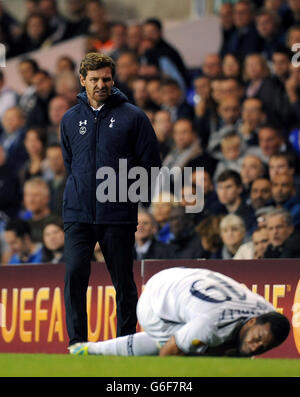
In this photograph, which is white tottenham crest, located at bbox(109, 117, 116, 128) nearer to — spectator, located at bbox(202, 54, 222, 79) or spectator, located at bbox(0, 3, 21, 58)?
spectator, located at bbox(202, 54, 222, 79)

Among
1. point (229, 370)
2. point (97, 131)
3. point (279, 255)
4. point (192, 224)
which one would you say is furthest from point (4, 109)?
point (229, 370)

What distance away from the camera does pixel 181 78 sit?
1281 cm

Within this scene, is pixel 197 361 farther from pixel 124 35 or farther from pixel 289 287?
pixel 124 35

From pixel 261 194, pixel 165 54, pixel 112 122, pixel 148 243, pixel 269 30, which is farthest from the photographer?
pixel 165 54

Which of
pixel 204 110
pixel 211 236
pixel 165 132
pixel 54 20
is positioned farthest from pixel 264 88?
pixel 54 20

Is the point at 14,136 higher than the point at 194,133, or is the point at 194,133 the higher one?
the point at 194,133

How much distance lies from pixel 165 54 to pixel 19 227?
3342 millimetres

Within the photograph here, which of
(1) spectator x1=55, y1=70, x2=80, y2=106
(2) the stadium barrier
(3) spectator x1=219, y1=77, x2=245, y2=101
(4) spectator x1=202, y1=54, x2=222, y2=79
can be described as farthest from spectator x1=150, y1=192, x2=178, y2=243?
(1) spectator x1=55, y1=70, x2=80, y2=106

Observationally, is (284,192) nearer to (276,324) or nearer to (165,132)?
(165,132)

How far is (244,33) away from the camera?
1212 cm

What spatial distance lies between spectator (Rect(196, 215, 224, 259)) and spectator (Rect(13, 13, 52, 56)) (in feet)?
22.3

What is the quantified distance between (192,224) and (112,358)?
3927 mm

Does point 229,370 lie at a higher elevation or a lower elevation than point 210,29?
lower

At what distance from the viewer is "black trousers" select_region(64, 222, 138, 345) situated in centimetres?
666
